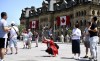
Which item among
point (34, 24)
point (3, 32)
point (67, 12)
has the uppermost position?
point (67, 12)

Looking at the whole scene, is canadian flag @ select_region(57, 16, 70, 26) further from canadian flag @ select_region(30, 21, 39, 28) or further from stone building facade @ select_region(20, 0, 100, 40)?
canadian flag @ select_region(30, 21, 39, 28)

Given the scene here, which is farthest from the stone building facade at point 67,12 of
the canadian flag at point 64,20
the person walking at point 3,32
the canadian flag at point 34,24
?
the person walking at point 3,32

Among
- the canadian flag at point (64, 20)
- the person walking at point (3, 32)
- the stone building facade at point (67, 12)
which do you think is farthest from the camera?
the canadian flag at point (64, 20)

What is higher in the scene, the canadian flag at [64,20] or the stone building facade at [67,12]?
the stone building facade at [67,12]

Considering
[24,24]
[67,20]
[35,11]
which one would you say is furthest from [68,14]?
[24,24]

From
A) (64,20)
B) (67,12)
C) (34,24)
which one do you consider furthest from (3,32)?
(34,24)

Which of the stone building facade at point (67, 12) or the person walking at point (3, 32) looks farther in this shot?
the stone building facade at point (67, 12)

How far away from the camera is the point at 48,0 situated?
311 feet

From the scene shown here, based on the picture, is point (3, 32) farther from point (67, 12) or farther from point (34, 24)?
point (34, 24)

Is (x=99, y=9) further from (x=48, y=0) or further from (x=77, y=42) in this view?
(x=77, y=42)

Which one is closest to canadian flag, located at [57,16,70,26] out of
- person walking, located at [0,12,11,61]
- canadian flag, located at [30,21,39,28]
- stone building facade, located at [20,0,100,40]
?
stone building facade, located at [20,0,100,40]

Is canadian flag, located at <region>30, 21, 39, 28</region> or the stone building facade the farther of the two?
canadian flag, located at <region>30, 21, 39, 28</region>

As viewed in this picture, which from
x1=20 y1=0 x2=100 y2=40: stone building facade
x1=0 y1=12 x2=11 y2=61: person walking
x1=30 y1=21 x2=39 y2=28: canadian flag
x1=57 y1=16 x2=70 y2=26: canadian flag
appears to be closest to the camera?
x1=0 y1=12 x2=11 y2=61: person walking

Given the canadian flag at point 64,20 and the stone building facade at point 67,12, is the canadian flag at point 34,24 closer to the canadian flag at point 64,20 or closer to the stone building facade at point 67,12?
the stone building facade at point 67,12
